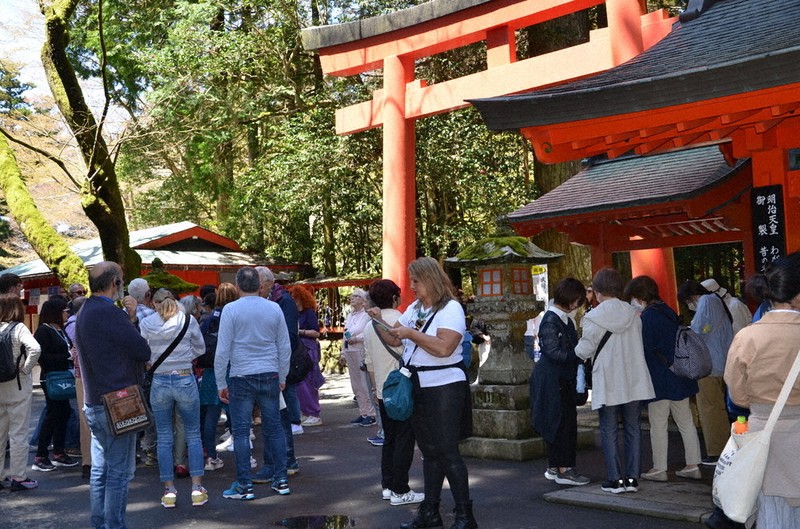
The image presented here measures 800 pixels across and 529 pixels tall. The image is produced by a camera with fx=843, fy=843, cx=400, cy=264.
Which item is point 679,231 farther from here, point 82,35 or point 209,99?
point 82,35

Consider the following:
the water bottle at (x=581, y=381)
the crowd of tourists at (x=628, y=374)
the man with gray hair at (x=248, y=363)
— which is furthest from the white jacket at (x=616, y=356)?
the man with gray hair at (x=248, y=363)

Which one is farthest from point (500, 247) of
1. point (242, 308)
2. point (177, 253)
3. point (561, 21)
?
point (177, 253)

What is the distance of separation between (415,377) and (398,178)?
7504 millimetres

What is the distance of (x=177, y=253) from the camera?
21.9m

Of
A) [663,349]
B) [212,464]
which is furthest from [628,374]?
[212,464]

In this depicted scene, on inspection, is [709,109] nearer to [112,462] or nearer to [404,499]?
[404,499]

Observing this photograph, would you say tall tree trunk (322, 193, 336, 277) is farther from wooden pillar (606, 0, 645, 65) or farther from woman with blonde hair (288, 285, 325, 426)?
wooden pillar (606, 0, 645, 65)

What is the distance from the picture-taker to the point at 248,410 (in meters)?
6.49

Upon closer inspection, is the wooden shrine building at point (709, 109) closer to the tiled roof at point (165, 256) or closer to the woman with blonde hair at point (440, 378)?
the woman with blonde hair at point (440, 378)

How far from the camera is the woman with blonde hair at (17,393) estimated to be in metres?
7.13

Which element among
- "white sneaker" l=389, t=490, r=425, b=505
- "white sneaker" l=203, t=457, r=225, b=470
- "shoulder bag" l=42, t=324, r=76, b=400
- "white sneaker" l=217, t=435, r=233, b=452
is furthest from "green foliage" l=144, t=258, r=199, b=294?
"white sneaker" l=389, t=490, r=425, b=505

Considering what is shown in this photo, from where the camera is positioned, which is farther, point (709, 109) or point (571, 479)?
point (571, 479)

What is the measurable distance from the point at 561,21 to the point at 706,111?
28.6ft

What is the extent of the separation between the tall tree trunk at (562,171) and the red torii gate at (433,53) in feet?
7.73
